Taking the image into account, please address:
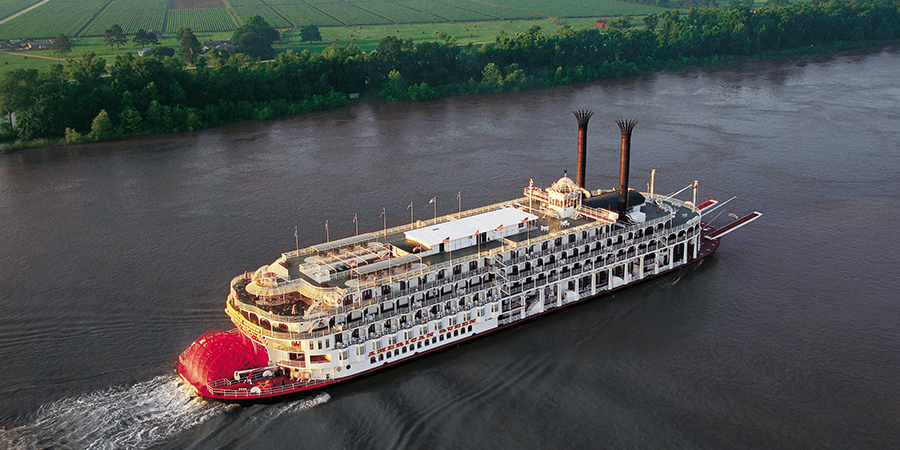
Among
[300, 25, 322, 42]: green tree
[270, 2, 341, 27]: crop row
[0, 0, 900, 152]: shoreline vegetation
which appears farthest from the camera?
[270, 2, 341, 27]: crop row

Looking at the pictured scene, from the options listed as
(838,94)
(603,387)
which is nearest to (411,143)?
(603,387)

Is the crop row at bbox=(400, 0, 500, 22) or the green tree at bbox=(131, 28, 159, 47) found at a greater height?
the crop row at bbox=(400, 0, 500, 22)

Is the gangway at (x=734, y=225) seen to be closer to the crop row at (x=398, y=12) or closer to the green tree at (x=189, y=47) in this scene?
the green tree at (x=189, y=47)

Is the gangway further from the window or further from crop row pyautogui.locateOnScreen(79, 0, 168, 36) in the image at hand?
crop row pyautogui.locateOnScreen(79, 0, 168, 36)

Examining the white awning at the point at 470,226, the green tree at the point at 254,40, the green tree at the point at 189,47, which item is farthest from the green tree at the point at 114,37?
the white awning at the point at 470,226

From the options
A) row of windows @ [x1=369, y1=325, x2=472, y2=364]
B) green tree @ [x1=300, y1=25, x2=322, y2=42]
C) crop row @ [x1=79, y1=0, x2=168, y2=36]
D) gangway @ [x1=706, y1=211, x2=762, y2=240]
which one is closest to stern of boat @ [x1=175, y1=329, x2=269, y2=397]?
row of windows @ [x1=369, y1=325, x2=472, y2=364]

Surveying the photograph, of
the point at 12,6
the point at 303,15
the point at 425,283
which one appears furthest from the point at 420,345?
the point at 12,6

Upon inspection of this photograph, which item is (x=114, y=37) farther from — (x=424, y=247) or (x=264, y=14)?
(x=424, y=247)

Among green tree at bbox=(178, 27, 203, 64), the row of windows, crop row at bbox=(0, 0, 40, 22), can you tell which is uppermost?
crop row at bbox=(0, 0, 40, 22)

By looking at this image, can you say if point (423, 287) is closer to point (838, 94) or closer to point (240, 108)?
point (240, 108)
